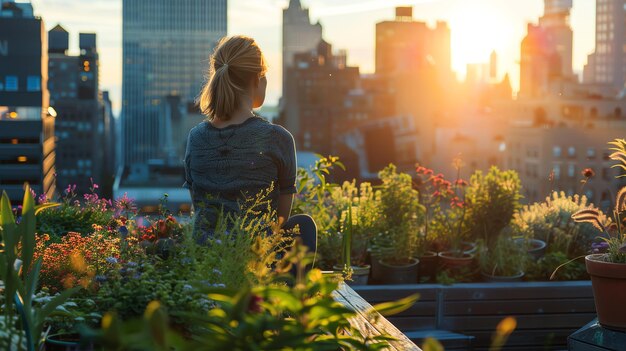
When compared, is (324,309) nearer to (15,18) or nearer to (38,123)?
(38,123)

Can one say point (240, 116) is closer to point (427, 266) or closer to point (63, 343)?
point (63, 343)

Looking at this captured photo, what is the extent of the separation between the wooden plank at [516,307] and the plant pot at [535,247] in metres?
0.61

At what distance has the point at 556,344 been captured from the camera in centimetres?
531

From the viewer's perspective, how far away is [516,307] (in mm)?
5188

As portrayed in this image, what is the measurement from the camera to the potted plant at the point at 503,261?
5.46 metres

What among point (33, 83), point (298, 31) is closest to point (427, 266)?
point (33, 83)

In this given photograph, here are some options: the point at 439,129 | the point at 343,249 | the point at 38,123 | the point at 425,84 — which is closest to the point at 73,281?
the point at 343,249

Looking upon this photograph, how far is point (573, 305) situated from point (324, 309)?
156 inches

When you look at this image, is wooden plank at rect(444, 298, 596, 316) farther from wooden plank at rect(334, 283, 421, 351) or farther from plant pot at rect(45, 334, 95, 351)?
plant pot at rect(45, 334, 95, 351)

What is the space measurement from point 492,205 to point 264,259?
12.2 feet

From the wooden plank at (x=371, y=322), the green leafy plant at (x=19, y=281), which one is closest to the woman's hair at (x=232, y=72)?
the wooden plank at (x=371, y=322)

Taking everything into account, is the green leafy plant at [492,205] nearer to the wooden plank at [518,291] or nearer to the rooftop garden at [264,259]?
the rooftop garden at [264,259]

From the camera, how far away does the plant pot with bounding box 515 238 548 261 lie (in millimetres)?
5875

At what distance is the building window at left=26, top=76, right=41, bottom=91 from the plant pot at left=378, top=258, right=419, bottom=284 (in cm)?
10036
